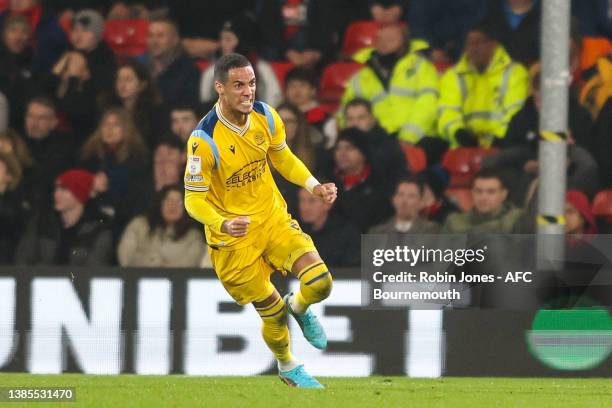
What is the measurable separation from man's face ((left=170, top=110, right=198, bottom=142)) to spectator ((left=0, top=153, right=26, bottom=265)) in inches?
54.6

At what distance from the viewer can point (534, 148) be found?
1213cm

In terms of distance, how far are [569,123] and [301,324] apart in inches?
136

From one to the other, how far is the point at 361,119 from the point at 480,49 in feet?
3.73

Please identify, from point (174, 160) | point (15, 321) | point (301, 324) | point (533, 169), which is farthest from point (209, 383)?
point (533, 169)

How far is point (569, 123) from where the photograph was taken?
1203cm

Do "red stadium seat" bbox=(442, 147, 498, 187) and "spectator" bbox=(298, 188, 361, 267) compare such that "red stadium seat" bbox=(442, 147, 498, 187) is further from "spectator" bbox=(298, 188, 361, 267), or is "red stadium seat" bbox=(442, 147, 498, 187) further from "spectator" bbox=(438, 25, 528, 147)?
"spectator" bbox=(298, 188, 361, 267)

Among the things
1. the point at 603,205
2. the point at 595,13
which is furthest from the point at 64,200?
the point at 595,13

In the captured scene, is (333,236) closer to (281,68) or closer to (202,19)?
(281,68)

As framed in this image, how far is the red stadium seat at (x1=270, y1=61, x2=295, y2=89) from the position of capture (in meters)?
12.7

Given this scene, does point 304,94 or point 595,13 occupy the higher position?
point 595,13

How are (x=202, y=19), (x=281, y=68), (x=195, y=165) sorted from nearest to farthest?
(x=195, y=165) → (x=281, y=68) → (x=202, y=19)

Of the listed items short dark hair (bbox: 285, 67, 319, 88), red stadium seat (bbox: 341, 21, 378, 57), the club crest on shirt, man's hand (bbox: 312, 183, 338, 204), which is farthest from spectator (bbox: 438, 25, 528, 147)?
the club crest on shirt

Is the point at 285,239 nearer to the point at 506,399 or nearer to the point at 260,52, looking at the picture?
the point at 506,399

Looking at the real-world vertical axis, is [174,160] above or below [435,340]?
above
